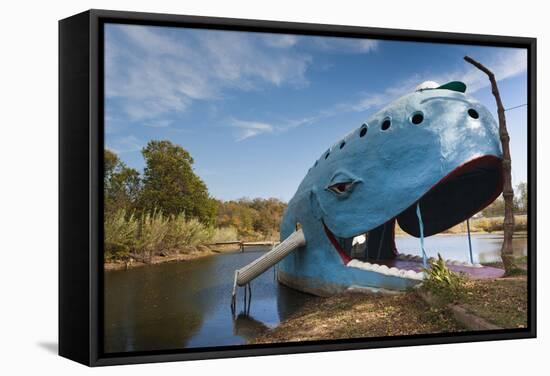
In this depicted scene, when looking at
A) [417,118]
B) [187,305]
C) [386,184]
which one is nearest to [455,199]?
[386,184]

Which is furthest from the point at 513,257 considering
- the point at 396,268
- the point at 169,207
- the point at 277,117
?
the point at 169,207

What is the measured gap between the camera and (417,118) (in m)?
11.8

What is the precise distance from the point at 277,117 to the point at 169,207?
183 cm

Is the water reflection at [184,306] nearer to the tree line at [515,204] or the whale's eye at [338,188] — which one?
the whale's eye at [338,188]

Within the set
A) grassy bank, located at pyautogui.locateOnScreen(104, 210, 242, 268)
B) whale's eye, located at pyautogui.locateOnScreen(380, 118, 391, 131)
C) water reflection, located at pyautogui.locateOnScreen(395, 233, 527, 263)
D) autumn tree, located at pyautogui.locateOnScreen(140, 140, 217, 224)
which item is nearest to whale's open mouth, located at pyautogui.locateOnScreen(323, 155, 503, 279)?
water reflection, located at pyautogui.locateOnScreen(395, 233, 527, 263)

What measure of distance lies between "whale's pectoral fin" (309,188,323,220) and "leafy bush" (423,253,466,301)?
160 centimetres

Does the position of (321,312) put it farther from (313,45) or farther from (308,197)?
(313,45)

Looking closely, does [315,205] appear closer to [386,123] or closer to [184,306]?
[386,123]

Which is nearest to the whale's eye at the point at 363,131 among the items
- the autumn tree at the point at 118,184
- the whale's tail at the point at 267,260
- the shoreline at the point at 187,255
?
the whale's tail at the point at 267,260

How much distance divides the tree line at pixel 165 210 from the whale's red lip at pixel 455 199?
60.7 inches

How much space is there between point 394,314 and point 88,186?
426cm

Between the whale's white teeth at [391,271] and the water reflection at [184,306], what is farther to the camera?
the whale's white teeth at [391,271]

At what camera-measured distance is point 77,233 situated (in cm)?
1008

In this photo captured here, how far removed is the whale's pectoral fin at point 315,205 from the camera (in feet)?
39.1
